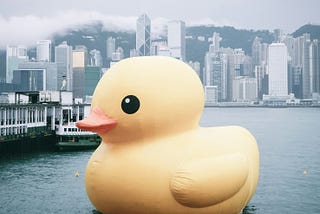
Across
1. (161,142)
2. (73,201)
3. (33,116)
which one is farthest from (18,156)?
(161,142)

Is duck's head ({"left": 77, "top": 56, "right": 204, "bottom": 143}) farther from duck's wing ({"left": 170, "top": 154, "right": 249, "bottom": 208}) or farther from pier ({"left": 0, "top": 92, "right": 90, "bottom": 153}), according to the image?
pier ({"left": 0, "top": 92, "right": 90, "bottom": 153})

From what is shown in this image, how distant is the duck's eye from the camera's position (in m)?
9.30

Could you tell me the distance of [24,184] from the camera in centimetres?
2462

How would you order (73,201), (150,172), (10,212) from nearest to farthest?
1. (150,172)
2. (10,212)
3. (73,201)

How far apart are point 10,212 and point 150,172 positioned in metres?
11.0

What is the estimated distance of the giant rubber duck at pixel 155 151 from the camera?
362 inches

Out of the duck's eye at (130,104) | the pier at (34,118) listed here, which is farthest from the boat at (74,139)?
the duck's eye at (130,104)

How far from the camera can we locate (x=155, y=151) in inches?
374

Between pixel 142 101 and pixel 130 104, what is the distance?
0.26 m

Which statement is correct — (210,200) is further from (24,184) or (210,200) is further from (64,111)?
(64,111)

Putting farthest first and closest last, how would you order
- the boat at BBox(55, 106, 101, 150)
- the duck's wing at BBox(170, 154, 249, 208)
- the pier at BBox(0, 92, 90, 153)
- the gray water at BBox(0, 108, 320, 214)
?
the boat at BBox(55, 106, 101, 150) → the pier at BBox(0, 92, 90, 153) → the gray water at BBox(0, 108, 320, 214) → the duck's wing at BBox(170, 154, 249, 208)

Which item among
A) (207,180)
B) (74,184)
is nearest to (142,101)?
(207,180)

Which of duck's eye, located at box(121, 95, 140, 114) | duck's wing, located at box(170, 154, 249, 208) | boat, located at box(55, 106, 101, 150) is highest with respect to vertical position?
duck's eye, located at box(121, 95, 140, 114)

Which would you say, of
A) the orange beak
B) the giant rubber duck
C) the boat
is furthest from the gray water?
the orange beak
